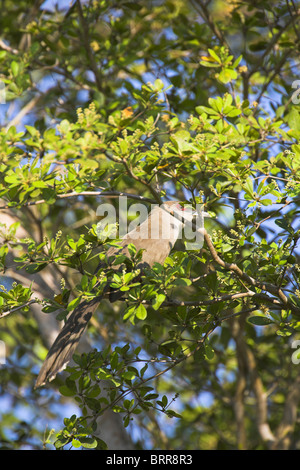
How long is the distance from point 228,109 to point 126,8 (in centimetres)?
291

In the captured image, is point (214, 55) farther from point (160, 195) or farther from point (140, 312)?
point (140, 312)

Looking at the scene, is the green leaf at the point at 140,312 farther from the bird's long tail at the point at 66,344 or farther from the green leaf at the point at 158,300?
the bird's long tail at the point at 66,344

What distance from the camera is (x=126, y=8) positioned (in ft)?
17.5

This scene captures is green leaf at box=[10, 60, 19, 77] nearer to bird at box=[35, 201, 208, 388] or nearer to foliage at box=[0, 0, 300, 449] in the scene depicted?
foliage at box=[0, 0, 300, 449]

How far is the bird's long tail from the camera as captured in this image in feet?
9.19

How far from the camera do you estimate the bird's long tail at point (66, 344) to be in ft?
9.19

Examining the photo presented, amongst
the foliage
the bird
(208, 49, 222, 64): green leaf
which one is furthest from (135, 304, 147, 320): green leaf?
(208, 49, 222, 64): green leaf

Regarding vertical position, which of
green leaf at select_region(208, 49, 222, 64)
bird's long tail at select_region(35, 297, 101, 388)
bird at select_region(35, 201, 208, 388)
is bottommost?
bird's long tail at select_region(35, 297, 101, 388)

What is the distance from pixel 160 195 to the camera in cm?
294

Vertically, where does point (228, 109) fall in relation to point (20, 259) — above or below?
above

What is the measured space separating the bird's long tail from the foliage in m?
0.11

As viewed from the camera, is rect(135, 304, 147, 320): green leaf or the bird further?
the bird
